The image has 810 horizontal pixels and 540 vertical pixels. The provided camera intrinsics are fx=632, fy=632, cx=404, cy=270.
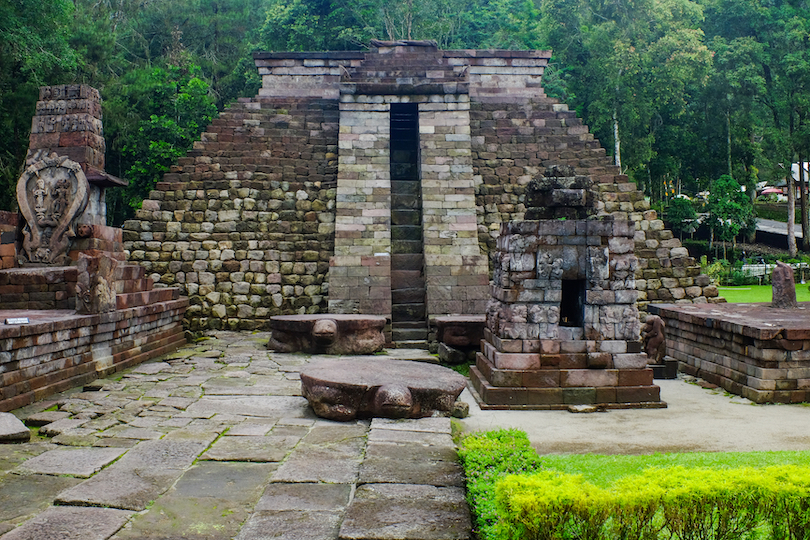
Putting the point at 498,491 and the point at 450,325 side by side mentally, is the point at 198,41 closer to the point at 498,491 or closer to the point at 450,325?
the point at 450,325

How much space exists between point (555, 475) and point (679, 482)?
63cm

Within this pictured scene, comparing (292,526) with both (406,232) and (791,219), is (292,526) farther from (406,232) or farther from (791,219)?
(791,219)

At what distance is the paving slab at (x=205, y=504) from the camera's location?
12.0 feet

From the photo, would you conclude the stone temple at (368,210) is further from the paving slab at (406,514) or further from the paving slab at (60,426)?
the paving slab at (406,514)

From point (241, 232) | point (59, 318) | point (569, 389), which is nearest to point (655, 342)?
point (569, 389)

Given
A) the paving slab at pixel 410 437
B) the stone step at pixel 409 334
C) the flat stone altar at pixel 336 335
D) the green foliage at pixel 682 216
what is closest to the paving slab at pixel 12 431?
the paving slab at pixel 410 437

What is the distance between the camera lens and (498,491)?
11.0ft

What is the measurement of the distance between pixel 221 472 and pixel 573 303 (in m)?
4.56

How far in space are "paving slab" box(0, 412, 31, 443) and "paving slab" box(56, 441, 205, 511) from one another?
100cm

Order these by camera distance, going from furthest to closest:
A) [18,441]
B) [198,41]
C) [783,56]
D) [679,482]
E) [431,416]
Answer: [198,41] → [783,56] → [431,416] → [18,441] → [679,482]

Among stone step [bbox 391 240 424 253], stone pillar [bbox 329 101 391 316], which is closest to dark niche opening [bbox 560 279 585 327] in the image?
stone pillar [bbox 329 101 391 316]

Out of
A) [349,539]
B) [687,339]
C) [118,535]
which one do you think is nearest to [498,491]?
[349,539]

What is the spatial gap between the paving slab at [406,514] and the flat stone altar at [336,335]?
611 centimetres

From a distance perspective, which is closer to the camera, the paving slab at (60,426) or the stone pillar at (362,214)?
the paving slab at (60,426)
